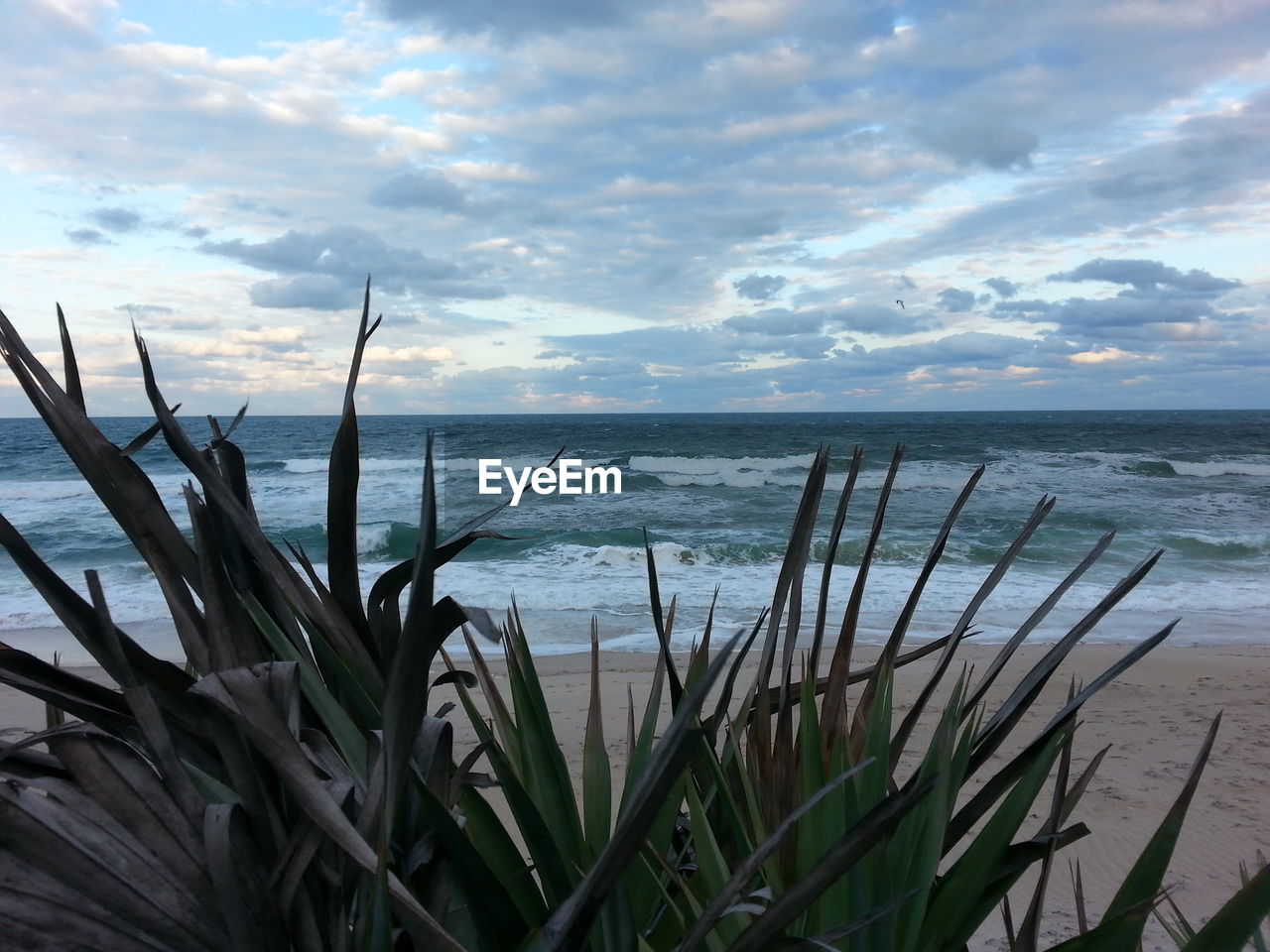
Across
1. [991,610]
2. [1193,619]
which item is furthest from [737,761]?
[1193,619]

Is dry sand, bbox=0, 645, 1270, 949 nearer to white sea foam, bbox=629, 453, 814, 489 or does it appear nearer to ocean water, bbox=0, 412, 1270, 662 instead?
ocean water, bbox=0, 412, 1270, 662

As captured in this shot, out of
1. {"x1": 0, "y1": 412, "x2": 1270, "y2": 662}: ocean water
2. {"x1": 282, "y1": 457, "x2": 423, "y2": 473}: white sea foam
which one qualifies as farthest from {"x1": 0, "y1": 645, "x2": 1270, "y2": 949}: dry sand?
{"x1": 282, "y1": 457, "x2": 423, "y2": 473}: white sea foam

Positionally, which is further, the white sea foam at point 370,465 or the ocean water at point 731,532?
the white sea foam at point 370,465

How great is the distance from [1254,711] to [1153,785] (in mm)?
2130

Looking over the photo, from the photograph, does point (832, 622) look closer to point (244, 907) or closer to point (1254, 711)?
point (1254, 711)

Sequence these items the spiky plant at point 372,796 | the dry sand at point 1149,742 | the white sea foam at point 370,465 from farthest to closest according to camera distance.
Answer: the white sea foam at point 370,465 < the dry sand at point 1149,742 < the spiky plant at point 372,796

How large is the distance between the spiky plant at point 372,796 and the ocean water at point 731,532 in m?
0.24

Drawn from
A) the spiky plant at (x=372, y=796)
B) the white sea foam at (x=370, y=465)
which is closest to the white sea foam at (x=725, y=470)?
the white sea foam at (x=370, y=465)

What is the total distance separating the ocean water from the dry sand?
76cm

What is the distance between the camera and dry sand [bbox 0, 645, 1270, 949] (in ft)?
12.1

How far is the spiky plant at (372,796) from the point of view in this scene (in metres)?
0.62

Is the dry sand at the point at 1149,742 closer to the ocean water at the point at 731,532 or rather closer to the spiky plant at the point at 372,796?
the ocean water at the point at 731,532

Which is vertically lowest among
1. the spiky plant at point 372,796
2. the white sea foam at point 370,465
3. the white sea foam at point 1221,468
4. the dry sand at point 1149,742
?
the dry sand at point 1149,742

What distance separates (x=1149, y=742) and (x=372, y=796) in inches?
236
